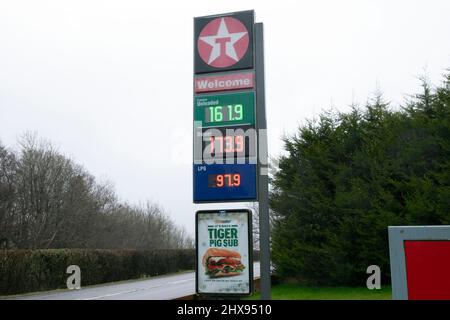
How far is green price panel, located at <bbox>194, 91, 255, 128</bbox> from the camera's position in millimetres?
8500

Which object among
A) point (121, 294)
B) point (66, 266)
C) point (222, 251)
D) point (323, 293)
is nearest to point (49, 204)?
point (66, 266)

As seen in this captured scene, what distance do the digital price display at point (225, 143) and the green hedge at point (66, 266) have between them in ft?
57.1

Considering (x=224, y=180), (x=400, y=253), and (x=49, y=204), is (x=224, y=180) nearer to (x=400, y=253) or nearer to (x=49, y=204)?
(x=400, y=253)

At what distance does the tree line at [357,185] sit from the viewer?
16.6m

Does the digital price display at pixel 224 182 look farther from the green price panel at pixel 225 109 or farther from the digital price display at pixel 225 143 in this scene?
the green price panel at pixel 225 109

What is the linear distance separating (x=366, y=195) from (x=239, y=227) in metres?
9.97

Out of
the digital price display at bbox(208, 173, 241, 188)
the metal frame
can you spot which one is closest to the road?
the digital price display at bbox(208, 173, 241, 188)

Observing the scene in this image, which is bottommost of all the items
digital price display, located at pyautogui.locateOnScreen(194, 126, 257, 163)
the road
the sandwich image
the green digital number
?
the road

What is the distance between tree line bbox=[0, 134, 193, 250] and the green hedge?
5355 mm

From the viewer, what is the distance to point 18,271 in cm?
2330

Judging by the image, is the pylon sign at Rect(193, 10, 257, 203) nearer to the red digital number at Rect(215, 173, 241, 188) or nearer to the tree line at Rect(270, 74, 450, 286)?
the red digital number at Rect(215, 173, 241, 188)

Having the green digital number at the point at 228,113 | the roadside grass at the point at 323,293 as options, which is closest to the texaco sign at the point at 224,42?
the green digital number at the point at 228,113

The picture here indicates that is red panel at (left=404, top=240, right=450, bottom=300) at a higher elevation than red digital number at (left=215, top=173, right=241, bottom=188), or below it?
below
